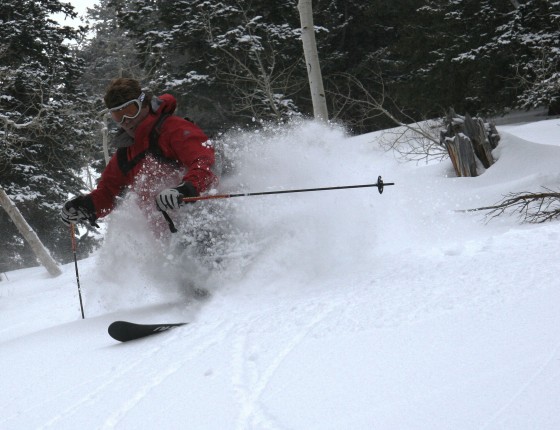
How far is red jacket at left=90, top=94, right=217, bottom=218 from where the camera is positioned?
13.9 feet

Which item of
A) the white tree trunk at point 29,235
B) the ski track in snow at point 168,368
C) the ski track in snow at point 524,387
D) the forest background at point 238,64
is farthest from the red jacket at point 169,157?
the white tree trunk at point 29,235

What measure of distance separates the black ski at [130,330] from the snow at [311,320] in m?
0.07

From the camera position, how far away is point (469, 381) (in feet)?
6.45

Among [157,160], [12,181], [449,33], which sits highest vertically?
[449,33]

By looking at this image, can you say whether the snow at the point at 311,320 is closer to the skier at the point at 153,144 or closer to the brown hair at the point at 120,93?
the skier at the point at 153,144

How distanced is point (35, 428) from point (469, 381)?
179 centimetres

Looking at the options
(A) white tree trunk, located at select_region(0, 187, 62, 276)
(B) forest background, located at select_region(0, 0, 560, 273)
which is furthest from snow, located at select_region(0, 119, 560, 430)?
(B) forest background, located at select_region(0, 0, 560, 273)

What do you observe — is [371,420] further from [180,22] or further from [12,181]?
[180,22]

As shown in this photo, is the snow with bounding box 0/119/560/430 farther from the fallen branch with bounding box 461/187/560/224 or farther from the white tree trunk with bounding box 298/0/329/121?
the white tree trunk with bounding box 298/0/329/121

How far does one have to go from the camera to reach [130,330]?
361cm

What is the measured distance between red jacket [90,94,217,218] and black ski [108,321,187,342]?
1.05 metres

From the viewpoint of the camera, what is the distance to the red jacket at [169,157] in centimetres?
424

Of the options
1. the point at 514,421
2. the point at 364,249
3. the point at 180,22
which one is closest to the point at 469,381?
the point at 514,421

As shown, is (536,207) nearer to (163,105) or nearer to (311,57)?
(163,105)
